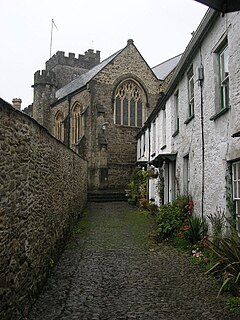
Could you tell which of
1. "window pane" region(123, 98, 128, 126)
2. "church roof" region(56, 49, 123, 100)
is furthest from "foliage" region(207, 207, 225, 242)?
"church roof" region(56, 49, 123, 100)

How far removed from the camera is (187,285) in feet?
20.0

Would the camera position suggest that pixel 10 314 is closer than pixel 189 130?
Yes

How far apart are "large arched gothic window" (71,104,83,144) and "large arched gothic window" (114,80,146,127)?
339 cm

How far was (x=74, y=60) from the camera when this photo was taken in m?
49.6

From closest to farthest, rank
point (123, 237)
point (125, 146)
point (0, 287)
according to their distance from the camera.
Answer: point (0, 287)
point (123, 237)
point (125, 146)

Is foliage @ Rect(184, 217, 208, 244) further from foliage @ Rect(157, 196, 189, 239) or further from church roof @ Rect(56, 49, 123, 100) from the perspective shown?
church roof @ Rect(56, 49, 123, 100)

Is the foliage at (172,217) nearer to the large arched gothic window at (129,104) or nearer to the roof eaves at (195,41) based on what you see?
the roof eaves at (195,41)

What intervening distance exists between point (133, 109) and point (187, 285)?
23.2 m

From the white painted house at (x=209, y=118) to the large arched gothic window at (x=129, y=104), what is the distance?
14.1m

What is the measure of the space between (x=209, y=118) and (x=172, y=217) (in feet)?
11.6

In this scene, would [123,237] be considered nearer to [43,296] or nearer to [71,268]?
[71,268]

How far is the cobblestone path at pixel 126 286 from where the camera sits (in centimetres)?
489

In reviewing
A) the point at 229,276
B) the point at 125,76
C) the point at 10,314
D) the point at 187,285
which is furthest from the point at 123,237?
the point at 125,76

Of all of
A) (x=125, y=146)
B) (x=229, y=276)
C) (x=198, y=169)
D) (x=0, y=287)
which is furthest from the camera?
(x=125, y=146)
